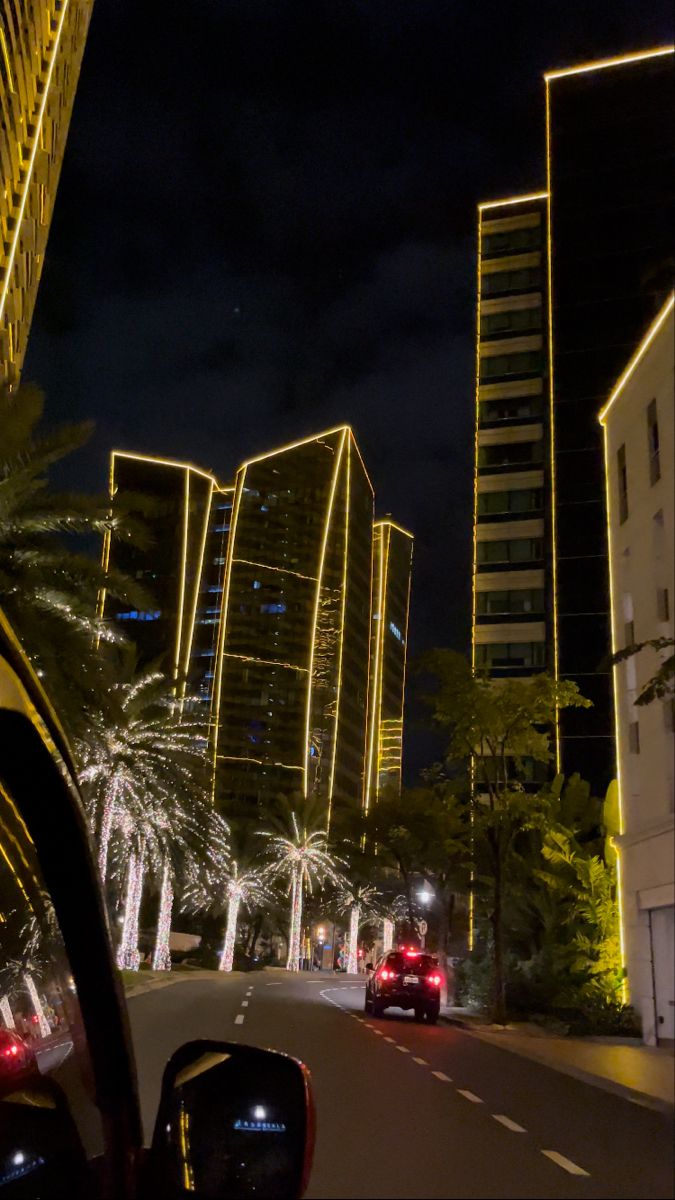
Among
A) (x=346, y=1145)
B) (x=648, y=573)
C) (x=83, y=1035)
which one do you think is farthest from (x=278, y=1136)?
(x=648, y=573)

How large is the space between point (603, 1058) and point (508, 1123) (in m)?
9.80

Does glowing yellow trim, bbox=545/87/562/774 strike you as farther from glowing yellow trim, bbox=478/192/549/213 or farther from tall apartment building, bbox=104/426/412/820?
tall apartment building, bbox=104/426/412/820

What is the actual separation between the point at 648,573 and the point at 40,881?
25162mm

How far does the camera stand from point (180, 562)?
478 feet

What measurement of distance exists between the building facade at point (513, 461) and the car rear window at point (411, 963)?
31.8 m

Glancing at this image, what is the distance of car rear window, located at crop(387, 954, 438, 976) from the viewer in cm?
2864

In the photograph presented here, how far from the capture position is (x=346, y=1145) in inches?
364

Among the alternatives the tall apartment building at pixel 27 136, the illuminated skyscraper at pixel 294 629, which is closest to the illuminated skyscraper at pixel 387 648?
the illuminated skyscraper at pixel 294 629

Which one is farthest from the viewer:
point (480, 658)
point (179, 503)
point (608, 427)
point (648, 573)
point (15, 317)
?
point (179, 503)

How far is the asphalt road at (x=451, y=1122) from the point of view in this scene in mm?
8055

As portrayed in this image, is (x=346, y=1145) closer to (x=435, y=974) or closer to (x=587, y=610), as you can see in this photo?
(x=435, y=974)

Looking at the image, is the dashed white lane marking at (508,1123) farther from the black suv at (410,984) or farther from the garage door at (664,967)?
the black suv at (410,984)

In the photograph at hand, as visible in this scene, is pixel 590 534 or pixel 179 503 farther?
pixel 179 503

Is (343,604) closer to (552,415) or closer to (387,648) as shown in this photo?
(387,648)
